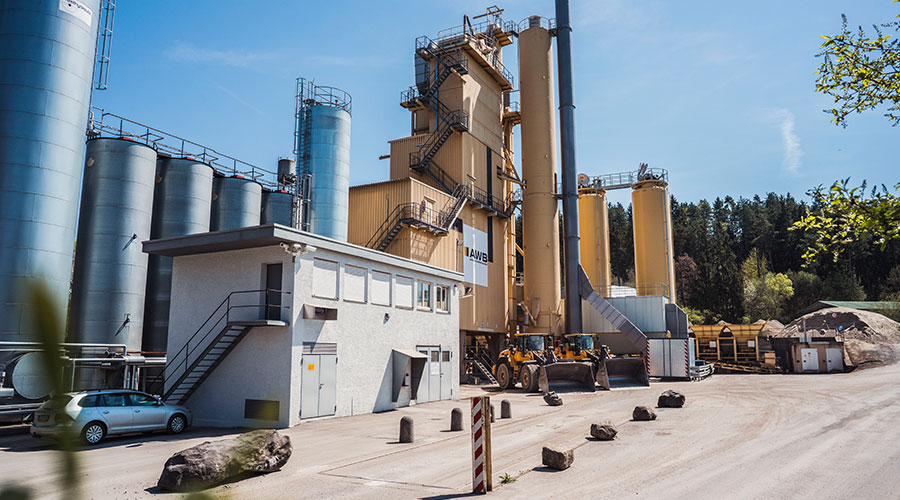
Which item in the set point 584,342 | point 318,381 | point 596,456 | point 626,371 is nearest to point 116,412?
point 318,381

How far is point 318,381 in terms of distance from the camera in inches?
831

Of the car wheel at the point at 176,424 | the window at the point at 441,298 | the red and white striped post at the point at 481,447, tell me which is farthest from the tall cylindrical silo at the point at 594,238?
the red and white striped post at the point at 481,447

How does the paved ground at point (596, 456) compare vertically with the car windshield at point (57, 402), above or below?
below

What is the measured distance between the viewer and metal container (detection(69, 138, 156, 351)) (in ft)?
78.9

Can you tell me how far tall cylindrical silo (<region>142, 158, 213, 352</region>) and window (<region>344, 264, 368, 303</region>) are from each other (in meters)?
9.09

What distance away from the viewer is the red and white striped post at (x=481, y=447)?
10.8 meters

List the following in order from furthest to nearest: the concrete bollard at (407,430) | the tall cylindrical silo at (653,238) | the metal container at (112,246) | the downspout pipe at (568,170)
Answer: the tall cylindrical silo at (653,238), the downspout pipe at (568,170), the metal container at (112,246), the concrete bollard at (407,430)

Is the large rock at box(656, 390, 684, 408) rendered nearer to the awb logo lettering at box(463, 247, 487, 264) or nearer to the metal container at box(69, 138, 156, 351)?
the awb logo lettering at box(463, 247, 487, 264)

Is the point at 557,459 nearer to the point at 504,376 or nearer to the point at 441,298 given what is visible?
the point at 441,298

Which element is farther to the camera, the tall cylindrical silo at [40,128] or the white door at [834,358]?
the white door at [834,358]

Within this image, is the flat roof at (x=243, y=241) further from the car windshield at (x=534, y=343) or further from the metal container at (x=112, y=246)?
the car windshield at (x=534, y=343)

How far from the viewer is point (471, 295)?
38250 mm

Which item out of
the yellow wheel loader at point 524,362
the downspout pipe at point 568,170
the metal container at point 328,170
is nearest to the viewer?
the yellow wheel loader at point 524,362

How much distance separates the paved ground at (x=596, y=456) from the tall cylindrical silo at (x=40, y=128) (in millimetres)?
6274
